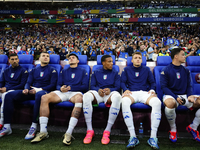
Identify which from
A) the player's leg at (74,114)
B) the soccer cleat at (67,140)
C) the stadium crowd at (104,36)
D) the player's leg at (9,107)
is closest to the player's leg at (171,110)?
the player's leg at (74,114)

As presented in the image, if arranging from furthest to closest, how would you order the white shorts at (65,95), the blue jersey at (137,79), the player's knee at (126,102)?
the blue jersey at (137,79)
the white shorts at (65,95)
the player's knee at (126,102)

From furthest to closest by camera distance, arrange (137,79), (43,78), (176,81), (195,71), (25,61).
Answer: (25,61), (195,71), (43,78), (137,79), (176,81)

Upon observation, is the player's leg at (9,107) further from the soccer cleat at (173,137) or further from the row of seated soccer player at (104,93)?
the soccer cleat at (173,137)

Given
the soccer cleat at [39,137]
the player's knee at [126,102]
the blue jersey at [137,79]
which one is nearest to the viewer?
the soccer cleat at [39,137]

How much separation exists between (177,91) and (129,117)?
82 cm

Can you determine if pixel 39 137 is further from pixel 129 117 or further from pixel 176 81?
pixel 176 81

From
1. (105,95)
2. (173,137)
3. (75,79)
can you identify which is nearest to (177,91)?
(173,137)

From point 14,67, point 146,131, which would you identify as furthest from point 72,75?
point 146,131

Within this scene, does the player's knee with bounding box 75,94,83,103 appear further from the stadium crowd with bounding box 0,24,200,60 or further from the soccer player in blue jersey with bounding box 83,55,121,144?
the stadium crowd with bounding box 0,24,200,60

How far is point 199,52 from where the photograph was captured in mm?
5480

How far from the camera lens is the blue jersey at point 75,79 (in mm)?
2295

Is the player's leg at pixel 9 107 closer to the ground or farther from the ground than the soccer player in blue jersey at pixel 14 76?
closer to the ground

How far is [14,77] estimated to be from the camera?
8.20ft

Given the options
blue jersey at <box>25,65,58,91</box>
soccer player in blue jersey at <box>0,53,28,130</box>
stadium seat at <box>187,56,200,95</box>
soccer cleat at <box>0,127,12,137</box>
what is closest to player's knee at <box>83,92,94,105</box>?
blue jersey at <box>25,65,58,91</box>
